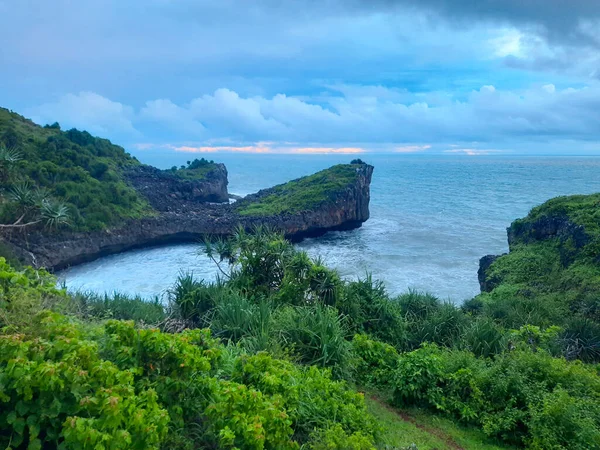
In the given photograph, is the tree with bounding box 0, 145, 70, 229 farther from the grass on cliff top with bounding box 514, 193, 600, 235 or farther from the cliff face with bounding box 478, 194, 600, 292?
the grass on cliff top with bounding box 514, 193, 600, 235

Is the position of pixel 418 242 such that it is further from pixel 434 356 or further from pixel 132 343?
pixel 132 343

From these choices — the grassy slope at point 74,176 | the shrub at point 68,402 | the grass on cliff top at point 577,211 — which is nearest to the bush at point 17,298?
the shrub at point 68,402

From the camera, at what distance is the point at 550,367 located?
22.8ft

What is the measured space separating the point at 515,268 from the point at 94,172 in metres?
38.2

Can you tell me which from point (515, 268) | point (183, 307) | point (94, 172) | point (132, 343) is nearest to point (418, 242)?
point (515, 268)

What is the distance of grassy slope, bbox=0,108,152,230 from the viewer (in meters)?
34.7

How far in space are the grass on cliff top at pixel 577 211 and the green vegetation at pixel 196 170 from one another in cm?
4619

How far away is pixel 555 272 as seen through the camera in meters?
21.2

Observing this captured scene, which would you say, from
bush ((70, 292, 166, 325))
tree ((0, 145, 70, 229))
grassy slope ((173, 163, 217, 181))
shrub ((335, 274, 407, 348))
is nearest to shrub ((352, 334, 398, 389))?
shrub ((335, 274, 407, 348))

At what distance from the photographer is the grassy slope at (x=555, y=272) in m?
16.1

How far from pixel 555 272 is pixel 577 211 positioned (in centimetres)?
463

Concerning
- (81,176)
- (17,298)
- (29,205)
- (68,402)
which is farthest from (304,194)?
(68,402)

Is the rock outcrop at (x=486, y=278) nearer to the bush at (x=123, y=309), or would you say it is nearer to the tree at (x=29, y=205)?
the bush at (x=123, y=309)

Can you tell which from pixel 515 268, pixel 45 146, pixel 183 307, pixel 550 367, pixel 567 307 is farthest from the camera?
pixel 45 146
